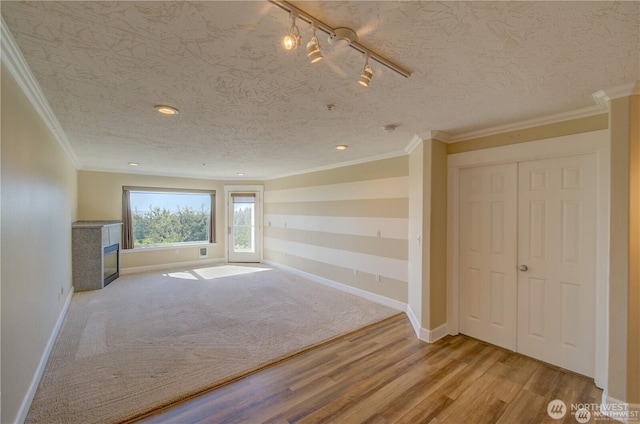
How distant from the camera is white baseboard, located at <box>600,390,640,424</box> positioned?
1.89 m

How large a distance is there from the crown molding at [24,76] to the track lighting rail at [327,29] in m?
1.37

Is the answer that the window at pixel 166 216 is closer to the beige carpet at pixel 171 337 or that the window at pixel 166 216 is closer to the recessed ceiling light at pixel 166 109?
the beige carpet at pixel 171 337

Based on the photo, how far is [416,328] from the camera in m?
3.28

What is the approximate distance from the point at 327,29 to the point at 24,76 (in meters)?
2.08

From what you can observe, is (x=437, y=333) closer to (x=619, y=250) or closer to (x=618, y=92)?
(x=619, y=250)

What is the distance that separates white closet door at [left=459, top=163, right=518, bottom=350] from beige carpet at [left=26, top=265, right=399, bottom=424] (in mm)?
1175

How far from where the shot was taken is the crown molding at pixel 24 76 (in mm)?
1413

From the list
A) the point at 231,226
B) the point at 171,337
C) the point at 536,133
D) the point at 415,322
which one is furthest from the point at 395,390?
the point at 231,226

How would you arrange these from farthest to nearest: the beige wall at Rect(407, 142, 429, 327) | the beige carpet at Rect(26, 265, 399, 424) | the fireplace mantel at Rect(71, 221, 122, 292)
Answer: the fireplace mantel at Rect(71, 221, 122, 292)
the beige wall at Rect(407, 142, 429, 327)
the beige carpet at Rect(26, 265, 399, 424)

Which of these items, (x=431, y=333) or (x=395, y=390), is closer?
(x=395, y=390)

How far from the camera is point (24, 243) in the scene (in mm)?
1978

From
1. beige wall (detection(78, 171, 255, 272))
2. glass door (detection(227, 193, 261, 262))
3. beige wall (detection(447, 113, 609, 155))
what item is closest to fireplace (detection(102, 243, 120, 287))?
beige wall (detection(78, 171, 255, 272))

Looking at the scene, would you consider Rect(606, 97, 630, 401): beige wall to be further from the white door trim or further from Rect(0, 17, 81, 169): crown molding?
Rect(0, 17, 81, 169): crown molding

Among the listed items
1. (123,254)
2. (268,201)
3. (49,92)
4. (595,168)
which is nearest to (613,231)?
(595,168)
